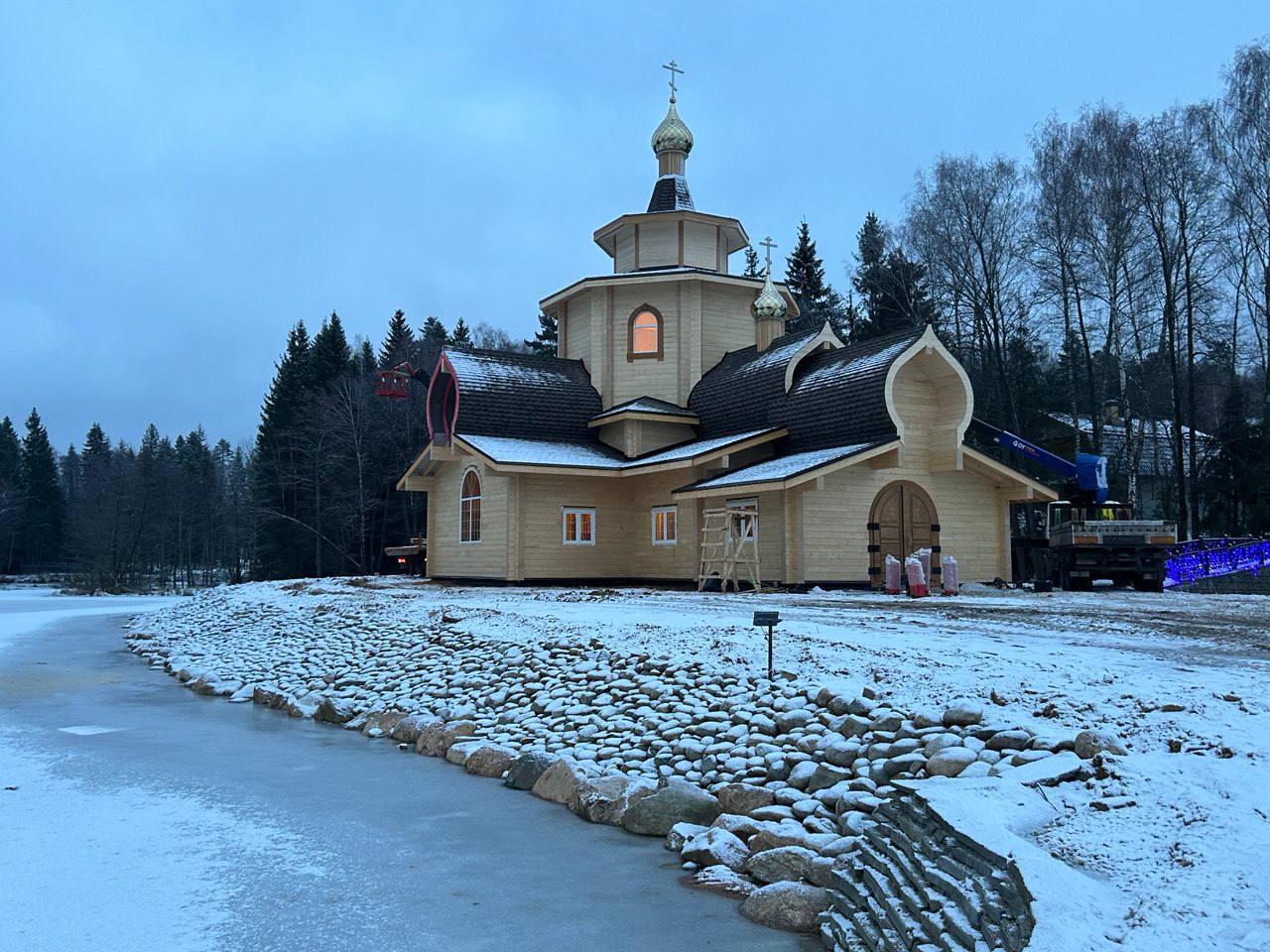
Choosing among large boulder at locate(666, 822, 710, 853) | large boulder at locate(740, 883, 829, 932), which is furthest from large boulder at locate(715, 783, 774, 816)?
large boulder at locate(740, 883, 829, 932)

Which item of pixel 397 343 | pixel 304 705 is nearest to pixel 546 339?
pixel 397 343

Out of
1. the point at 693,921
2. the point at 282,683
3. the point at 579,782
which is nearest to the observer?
the point at 693,921

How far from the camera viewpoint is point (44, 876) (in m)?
5.94

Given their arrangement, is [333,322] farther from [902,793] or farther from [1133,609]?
[902,793]

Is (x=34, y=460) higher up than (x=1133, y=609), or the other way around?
(x=34, y=460)

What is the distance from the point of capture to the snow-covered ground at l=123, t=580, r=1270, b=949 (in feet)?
13.7

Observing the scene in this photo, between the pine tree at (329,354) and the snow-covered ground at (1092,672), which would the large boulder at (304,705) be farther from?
the pine tree at (329,354)

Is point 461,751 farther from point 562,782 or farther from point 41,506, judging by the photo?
point 41,506

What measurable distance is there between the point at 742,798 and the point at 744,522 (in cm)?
1212

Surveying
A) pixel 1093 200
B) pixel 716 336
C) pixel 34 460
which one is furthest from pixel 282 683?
pixel 34 460

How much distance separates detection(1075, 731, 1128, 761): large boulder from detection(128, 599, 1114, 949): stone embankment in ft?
0.06

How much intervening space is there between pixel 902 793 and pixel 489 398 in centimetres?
1996

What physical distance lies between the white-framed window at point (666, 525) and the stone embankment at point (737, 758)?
370 inches

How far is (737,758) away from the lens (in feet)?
25.3
